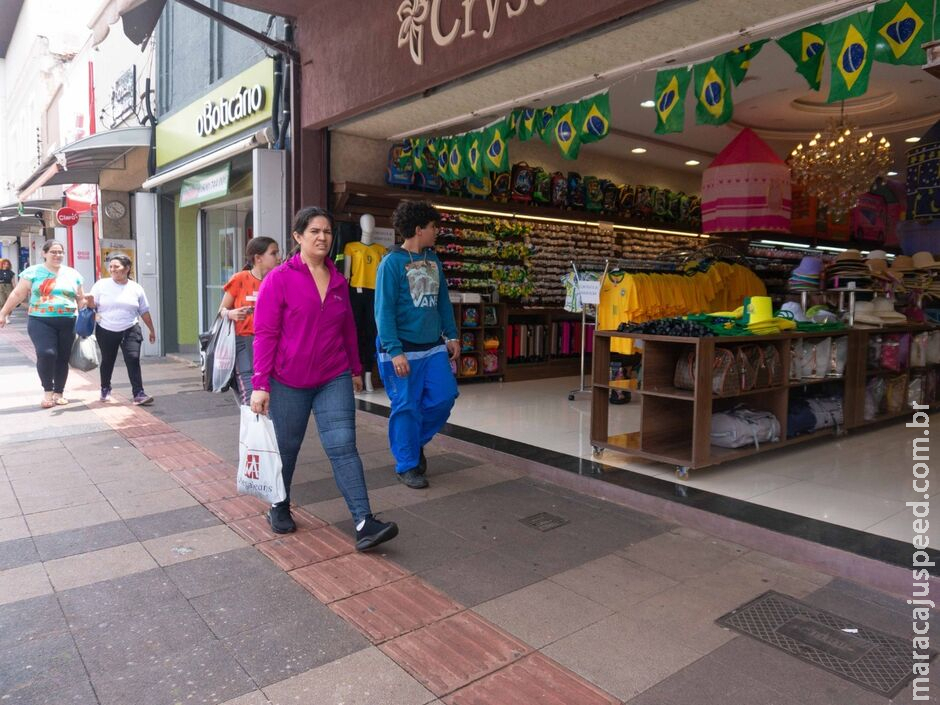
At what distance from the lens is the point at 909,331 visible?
641 cm

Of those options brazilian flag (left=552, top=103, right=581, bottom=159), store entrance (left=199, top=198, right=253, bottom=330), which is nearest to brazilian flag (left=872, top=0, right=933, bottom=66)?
brazilian flag (left=552, top=103, right=581, bottom=159)

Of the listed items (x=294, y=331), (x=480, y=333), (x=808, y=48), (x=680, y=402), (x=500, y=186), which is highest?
(x=808, y=48)

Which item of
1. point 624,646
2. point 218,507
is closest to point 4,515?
point 218,507

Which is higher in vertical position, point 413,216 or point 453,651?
point 413,216

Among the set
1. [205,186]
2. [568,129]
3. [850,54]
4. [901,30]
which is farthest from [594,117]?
[205,186]

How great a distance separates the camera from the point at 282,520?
367 cm

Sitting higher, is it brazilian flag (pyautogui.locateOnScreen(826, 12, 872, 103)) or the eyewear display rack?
brazilian flag (pyautogui.locateOnScreen(826, 12, 872, 103))

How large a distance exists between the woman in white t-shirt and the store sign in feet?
12.8

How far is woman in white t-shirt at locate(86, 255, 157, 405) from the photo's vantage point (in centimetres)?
719

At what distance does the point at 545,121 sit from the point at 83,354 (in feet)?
17.5

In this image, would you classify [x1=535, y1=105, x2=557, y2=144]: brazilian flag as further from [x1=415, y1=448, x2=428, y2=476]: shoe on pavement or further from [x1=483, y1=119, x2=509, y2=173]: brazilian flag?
[x1=415, y1=448, x2=428, y2=476]: shoe on pavement

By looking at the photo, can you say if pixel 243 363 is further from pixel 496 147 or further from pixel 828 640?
pixel 828 640

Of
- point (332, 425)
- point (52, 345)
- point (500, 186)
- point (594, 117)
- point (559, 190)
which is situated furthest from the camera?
point (559, 190)

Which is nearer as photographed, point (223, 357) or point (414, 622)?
point (414, 622)
